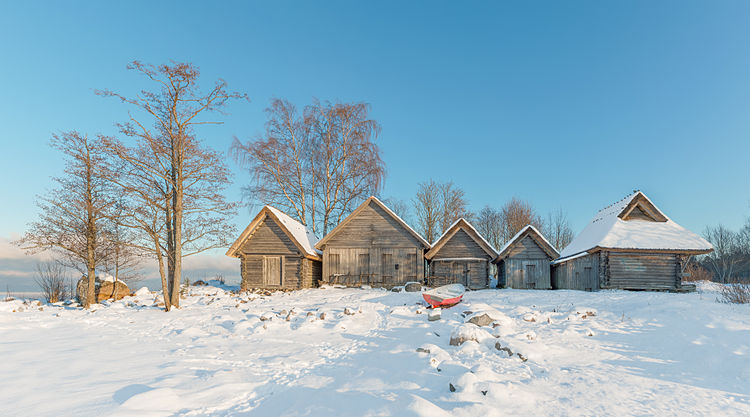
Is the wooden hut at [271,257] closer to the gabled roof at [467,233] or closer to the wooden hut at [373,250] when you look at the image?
the wooden hut at [373,250]

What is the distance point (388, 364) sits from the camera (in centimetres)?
790

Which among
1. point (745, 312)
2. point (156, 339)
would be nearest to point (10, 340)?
point (156, 339)

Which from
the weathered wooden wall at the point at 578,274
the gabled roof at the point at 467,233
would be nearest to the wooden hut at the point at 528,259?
the gabled roof at the point at 467,233

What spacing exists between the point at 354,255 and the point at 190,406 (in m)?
19.3

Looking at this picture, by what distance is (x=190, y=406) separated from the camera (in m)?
5.52

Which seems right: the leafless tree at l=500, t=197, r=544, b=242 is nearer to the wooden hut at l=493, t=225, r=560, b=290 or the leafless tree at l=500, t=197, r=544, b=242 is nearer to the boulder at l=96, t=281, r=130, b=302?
the wooden hut at l=493, t=225, r=560, b=290

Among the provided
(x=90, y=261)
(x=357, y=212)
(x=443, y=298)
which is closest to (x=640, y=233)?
(x=443, y=298)

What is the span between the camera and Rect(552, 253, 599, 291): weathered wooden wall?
2303 cm

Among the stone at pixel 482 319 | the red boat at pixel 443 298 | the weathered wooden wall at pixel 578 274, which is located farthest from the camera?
the weathered wooden wall at pixel 578 274

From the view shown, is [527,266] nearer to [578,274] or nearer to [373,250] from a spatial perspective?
[578,274]

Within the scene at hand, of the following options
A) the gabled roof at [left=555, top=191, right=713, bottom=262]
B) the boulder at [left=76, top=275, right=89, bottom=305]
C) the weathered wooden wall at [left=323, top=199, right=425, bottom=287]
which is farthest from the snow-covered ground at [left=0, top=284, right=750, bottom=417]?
the weathered wooden wall at [left=323, top=199, right=425, bottom=287]

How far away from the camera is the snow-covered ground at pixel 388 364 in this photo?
5637mm

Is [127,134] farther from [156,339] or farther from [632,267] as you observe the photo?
[632,267]

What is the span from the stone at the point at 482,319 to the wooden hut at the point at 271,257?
567 inches
